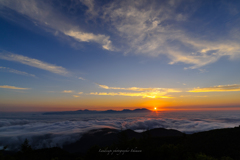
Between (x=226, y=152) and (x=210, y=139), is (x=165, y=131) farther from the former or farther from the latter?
(x=226, y=152)

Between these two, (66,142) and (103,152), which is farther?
(66,142)

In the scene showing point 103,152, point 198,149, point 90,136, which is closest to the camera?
point 103,152

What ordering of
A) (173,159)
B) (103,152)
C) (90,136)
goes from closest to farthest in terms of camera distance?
(173,159) < (103,152) < (90,136)

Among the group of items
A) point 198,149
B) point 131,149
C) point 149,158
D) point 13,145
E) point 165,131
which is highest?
point 131,149

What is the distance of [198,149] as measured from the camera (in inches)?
965

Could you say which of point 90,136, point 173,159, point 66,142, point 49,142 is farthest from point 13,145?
point 173,159

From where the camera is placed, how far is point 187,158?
11438mm

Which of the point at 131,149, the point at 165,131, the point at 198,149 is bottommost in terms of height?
the point at 165,131

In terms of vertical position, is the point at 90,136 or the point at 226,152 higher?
the point at 226,152

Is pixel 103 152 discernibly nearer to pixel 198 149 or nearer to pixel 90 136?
pixel 198 149

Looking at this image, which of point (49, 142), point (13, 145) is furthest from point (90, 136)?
point (13, 145)

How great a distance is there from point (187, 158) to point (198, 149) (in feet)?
55.8

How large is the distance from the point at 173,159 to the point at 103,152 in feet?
20.7

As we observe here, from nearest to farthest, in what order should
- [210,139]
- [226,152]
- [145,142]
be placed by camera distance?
[145,142], [226,152], [210,139]
